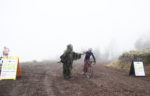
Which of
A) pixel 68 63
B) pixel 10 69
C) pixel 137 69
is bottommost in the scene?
pixel 137 69

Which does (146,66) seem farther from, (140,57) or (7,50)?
(7,50)

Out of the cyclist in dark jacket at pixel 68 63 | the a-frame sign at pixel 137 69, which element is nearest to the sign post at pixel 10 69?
the cyclist in dark jacket at pixel 68 63

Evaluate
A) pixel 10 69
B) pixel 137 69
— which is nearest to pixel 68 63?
pixel 10 69

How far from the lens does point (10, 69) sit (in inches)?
388

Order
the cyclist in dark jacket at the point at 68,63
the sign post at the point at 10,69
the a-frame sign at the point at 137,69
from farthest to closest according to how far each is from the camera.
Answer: the a-frame sign at the point at 137,69 → the cyclist in dark jacket at the point at 68,63 → the sign post at the point at 10,69

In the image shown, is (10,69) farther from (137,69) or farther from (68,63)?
(137,69)

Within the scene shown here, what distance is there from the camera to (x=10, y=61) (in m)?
10.1

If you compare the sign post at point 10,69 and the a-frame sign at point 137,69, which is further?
the a-frame sign at point 137,69

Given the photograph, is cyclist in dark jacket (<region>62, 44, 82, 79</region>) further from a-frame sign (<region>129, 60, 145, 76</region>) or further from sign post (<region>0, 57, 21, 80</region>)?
a-frame sign (<region>129, 60, 145, 76</region>)

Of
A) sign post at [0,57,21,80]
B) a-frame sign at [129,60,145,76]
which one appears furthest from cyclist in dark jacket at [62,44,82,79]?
a-frame sign at [129,60,145,76]

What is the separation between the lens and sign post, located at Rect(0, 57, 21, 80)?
376 inches

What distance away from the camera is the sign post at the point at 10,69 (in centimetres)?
954

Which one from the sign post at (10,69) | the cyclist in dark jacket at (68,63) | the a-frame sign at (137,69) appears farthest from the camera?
the a-frame sign at (137,69)

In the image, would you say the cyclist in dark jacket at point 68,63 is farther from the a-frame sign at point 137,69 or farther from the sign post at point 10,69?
the a-frame sign at point 137,69
